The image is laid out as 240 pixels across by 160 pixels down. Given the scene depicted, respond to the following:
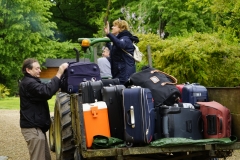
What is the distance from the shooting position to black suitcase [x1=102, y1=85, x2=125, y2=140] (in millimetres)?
5664

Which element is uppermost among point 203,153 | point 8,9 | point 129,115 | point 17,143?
point 8,9

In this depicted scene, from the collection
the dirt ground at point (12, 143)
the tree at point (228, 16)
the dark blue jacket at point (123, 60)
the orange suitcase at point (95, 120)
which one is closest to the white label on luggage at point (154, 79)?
the orange suitcase at point (95, 120)

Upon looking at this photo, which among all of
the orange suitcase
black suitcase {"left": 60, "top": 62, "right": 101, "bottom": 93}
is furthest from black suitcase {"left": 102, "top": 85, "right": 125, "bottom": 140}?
black suitcase {"left": 60, "top": 62, "right": 101, "bottom": 93}

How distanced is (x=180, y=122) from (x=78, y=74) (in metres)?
1.50

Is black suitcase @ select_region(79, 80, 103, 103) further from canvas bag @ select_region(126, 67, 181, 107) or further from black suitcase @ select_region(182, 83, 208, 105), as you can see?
black suitcase @ select_region(182, 83, 208, 105)

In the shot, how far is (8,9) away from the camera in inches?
1553

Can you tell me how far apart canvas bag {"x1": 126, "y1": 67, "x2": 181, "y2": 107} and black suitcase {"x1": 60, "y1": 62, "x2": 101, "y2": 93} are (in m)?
0.61

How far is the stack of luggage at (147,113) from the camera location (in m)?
5.40

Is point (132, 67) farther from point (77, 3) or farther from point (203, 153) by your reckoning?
point (77, 3)

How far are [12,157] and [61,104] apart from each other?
3272mm

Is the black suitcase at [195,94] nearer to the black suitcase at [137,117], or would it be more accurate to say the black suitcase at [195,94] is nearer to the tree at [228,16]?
the black suitcase at [137,117]

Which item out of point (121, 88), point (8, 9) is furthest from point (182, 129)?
point (8, 9)

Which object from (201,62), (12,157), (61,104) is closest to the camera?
(61,104)

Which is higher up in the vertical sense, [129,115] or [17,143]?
[129,115]
